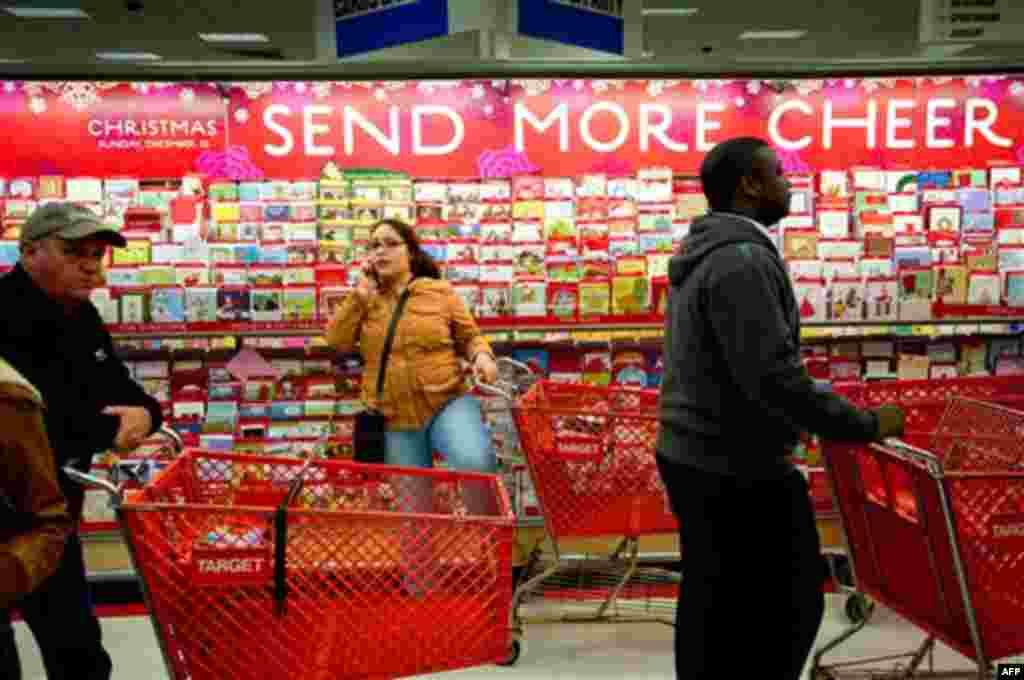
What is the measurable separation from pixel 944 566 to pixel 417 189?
3.15 meters

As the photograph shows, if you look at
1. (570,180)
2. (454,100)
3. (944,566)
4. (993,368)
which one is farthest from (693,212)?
(944,566)

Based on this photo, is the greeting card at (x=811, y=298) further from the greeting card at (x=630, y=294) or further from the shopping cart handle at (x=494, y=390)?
the shopping cart handle at (x=494, y=390)

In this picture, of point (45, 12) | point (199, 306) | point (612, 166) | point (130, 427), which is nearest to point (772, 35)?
point (45, 12)

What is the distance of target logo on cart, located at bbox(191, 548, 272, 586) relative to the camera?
255 cm

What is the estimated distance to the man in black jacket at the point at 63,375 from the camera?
2.88 metres

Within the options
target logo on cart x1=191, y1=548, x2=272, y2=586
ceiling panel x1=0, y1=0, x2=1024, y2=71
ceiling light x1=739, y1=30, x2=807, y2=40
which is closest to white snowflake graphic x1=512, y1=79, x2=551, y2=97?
target logo on cart x1=191, y1=548, x2=272, y2=586

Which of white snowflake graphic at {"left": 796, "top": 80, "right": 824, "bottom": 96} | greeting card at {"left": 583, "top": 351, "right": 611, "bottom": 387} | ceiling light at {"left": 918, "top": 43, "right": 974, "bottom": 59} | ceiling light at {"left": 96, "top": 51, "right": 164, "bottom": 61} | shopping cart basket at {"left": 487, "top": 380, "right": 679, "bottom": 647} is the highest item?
ceiling light at {"left": 96, "top": 51, "right": 164, "bottom": 61}

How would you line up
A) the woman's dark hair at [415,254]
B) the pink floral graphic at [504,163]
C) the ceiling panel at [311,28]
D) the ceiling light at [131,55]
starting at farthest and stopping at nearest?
the ceiling light at [131,55], the ceiling panel at [311,28], the pink floral graphic at [504,163], the woman's dark hair at [415,254]

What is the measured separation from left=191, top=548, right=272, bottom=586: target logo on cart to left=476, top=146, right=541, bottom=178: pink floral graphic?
3.12 meters

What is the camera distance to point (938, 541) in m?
3.01

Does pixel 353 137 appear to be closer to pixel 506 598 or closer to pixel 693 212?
pixel 693 212

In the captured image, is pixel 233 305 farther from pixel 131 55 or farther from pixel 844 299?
pixel 131 55

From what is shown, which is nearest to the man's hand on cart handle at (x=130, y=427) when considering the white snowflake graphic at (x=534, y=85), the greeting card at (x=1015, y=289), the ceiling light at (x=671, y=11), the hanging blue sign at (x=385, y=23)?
the hanging blue sign at (x=385, y=23)

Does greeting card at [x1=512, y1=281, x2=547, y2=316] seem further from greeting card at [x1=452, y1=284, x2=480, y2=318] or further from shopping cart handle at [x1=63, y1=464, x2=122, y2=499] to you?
shopping cart handle at [x1=63, y1=464, x2=122, y2=499]
